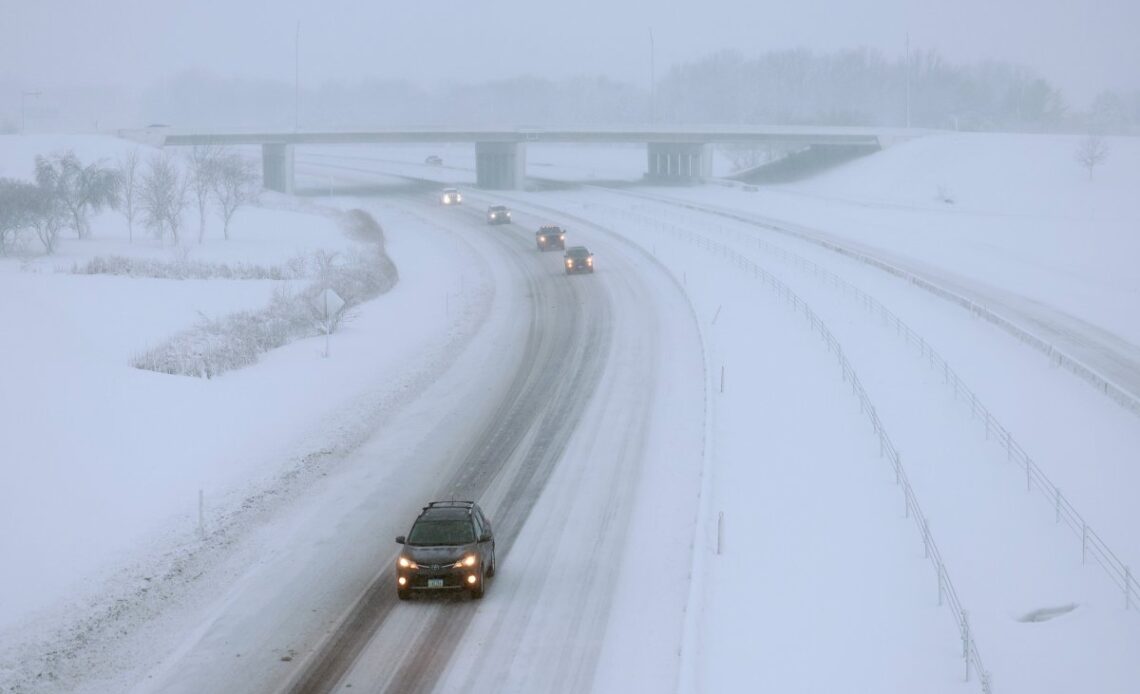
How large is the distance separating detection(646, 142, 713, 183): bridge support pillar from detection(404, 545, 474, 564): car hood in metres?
111

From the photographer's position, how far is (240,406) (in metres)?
33.9

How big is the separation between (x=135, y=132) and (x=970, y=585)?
116 metres

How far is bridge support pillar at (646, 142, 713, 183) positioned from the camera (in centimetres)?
12962

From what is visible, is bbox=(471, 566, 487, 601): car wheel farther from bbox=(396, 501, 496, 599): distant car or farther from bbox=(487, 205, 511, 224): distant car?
bbox=(487, 205, 511, 224): distant car

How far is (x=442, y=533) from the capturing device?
68.3 feet

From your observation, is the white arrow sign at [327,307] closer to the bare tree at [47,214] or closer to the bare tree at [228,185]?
the bare tree at [47,214]

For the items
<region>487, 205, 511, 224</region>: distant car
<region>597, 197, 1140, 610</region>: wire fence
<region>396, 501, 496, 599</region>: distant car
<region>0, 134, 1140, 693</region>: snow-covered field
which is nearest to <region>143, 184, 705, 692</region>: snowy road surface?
<region>0, 134, 1140, 693</region>: snow-covered field

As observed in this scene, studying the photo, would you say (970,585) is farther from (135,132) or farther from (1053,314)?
(135,132)

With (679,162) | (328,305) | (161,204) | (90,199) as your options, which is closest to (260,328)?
(328,305)

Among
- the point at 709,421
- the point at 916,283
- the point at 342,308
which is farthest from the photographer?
the point at 916,283

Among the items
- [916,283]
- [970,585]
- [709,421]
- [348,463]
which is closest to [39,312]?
[348,463]

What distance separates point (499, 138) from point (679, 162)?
22875mm

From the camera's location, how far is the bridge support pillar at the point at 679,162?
130m

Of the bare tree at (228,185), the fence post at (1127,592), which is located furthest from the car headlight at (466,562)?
the bare tree at (228,185)
